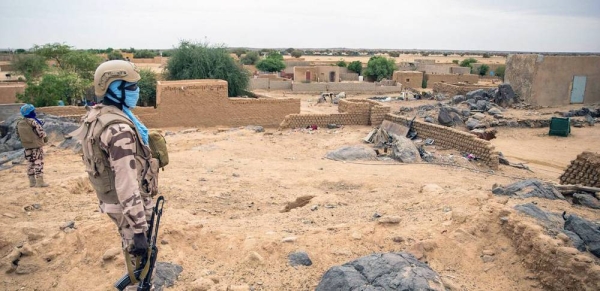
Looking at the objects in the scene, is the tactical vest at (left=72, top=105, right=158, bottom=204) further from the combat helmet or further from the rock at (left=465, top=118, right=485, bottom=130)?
the rock at (left=465, top=118, right=485, bottom=130)

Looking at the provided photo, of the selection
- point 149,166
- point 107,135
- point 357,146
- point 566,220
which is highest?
point 107,135

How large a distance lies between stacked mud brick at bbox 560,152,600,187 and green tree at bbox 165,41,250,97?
1596 cm

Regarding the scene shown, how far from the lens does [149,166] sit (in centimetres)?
282

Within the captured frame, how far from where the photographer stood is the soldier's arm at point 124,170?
244cm

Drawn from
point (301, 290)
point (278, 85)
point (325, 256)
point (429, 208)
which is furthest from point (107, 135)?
point (278, 85)

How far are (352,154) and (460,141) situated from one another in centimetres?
299

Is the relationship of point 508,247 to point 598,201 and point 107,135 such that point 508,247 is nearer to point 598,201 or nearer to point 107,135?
point 598,201

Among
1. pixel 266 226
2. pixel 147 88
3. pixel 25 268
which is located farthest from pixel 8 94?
pixel 266 226

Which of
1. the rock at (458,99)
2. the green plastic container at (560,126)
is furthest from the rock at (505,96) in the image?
the green plastic container at (560,126)

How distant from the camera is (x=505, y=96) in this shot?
2053 centimetres

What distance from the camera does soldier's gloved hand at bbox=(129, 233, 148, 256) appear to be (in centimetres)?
244

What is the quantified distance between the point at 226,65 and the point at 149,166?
62.8 feet

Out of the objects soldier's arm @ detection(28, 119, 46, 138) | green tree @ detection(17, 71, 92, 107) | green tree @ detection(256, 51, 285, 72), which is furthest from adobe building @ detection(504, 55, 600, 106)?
green tree @ detection(256, 51, 285, 72)

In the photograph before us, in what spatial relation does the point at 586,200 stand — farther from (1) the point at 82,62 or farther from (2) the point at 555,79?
(1) the point at 82,62
